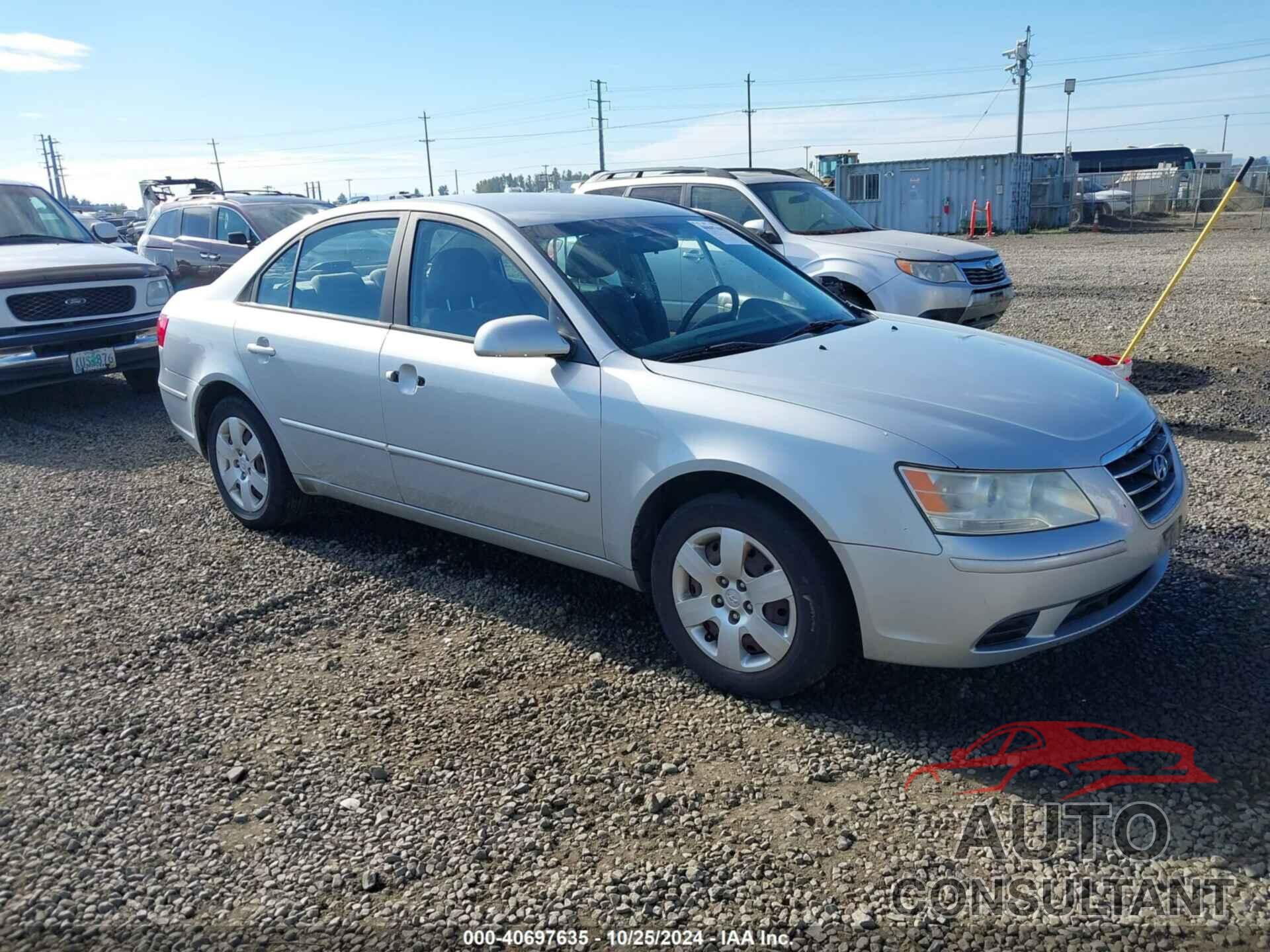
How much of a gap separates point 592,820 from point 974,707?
141 centimetres

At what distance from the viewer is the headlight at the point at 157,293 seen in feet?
30.6

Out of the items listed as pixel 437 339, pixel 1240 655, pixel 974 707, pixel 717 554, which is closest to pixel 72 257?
pixel 437 339

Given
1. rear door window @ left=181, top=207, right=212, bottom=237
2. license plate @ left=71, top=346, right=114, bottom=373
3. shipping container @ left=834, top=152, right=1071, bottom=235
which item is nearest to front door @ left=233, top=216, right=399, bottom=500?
license plate @ left=71, top=346, right=114, bottom=373

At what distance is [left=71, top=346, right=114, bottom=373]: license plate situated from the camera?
862cm

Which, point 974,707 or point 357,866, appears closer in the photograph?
point 357,866

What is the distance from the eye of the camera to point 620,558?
12.9 ft

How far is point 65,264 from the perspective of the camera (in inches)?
344

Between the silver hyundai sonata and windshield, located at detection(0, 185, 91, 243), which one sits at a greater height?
windshield, located at detection(0, 185, 91, 243)

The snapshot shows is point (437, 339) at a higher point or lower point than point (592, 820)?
higher

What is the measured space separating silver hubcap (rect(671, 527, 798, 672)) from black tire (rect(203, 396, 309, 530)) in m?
2.55

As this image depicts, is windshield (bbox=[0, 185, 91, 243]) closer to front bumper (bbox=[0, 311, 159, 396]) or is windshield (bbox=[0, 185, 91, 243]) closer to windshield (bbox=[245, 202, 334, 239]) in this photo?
front bumper (bbox=[0, 311, 159, 396])

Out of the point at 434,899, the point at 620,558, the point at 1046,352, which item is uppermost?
the point at 1046,352

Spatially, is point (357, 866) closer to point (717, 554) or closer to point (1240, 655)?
point (717, 554)

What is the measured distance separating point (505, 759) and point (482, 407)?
1.43m
